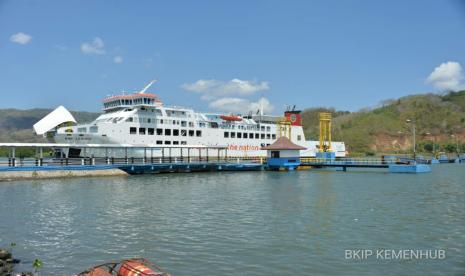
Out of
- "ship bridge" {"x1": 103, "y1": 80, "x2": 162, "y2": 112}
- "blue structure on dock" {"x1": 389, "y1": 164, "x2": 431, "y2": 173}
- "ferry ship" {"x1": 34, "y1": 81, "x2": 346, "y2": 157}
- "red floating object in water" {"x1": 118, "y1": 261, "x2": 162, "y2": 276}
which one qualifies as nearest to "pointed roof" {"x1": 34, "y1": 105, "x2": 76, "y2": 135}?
"ferry ship" {"x1": 34, "y1": 81, "x2": 346, "y2": 157}

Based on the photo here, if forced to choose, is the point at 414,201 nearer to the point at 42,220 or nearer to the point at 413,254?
the point at 413,254

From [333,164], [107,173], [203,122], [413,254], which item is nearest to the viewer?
[413,254]

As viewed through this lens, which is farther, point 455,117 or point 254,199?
point 455,117

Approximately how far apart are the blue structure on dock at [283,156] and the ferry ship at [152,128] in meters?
8.54

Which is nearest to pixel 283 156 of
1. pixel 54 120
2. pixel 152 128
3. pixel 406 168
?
pixel 406 168

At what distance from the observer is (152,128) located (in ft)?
167

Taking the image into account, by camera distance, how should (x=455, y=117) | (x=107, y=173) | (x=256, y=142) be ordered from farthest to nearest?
(x=455, y=117) → (x=256, y=142) → (x=107, y=173)

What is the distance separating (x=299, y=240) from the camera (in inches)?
560

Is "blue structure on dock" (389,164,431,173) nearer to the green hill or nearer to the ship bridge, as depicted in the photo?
the ship bridge

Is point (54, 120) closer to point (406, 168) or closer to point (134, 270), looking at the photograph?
point (406, 168)

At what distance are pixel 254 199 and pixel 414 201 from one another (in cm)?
929

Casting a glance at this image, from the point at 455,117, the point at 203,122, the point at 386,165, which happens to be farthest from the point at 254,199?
the point at 455,117

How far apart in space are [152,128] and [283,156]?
17.2 metres

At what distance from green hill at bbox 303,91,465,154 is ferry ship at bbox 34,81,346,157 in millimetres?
89052
